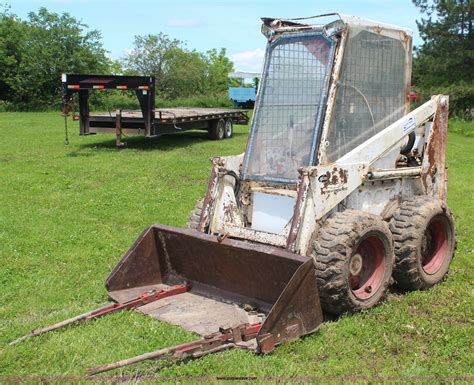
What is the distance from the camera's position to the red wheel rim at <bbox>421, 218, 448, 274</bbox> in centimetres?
576

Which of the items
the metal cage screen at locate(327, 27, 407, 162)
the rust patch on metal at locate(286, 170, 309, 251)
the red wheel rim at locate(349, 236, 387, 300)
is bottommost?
the red wheel rim at locate(349, 236, 387, 300)

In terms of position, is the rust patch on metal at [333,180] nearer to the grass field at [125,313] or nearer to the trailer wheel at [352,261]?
the trailer wheel at [352,261]

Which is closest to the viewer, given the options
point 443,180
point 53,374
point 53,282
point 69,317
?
point 53,374

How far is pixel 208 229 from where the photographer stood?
5465 mm

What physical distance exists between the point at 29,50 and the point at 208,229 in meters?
34.8

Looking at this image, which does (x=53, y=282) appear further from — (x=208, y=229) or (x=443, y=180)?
(x=443, y=180)

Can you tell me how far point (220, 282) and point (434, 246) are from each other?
2169 millimetres

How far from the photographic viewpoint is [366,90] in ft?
18.5

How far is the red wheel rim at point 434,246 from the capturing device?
576 cm

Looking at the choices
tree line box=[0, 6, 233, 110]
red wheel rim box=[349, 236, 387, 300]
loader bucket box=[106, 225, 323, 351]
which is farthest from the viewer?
tree line box=[0, 6, 233, 110]

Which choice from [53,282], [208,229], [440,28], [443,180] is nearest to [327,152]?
[208,229]

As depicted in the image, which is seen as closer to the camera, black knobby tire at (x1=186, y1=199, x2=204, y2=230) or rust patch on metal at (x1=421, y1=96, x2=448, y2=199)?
black knobby tire at (x1=186, y1=199, x2=204, y2=230)

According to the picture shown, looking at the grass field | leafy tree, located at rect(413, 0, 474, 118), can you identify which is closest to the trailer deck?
the grass field

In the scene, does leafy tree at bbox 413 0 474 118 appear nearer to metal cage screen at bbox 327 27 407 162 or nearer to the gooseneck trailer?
the gooseneck trailer
